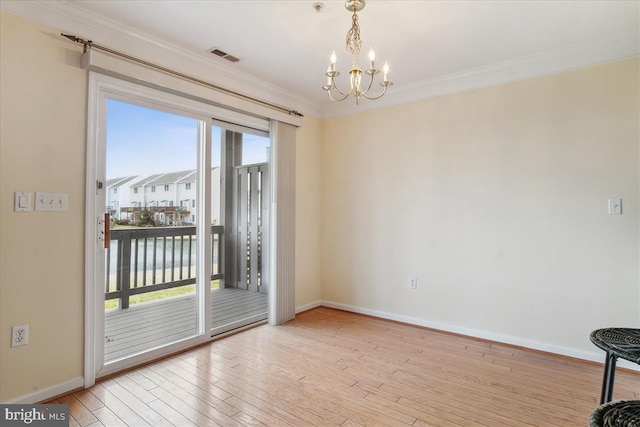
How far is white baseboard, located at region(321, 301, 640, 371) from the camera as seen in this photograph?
2.68m

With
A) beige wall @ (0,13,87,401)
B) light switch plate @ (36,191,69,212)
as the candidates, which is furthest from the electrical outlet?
light switch plate @ (36,191,69,212)

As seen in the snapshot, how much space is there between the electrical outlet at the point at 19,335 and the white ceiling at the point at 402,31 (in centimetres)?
195

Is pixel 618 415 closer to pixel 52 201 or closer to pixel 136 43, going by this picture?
pixel 52 201

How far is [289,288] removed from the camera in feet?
12.5

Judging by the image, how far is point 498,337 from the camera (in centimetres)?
313

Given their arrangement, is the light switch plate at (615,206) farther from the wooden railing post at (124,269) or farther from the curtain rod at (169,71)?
the wooden railing post at (124,269)

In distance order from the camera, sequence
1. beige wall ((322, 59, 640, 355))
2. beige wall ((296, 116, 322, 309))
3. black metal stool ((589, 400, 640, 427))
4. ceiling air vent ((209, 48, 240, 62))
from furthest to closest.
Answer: beige wall ((296, 116, 322, 309)) → ceiling air vent ((209, 48, 240, 62)) → beige wall ((322, 59, 640, 355)) → black metal stool ((589, 400, 640, 427))

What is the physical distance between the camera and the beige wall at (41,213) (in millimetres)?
1990

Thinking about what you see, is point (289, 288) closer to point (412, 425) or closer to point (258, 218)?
point (258, 218)

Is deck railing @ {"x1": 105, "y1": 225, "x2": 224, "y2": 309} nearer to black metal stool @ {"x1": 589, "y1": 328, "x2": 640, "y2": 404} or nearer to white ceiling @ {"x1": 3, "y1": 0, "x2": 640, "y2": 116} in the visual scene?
white ceiling @ {"x1": 3, "y1": 0, "x2": 640, "y2": 116}

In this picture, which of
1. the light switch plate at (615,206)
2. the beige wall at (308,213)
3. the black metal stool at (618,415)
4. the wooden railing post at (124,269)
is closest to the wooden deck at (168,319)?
the wooden railing post at (124,269)

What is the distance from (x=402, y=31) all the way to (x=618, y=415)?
98.9 inches

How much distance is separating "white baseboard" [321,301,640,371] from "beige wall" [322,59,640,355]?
0.7 inches

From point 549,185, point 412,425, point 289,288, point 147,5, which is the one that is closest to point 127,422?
point 412,425
